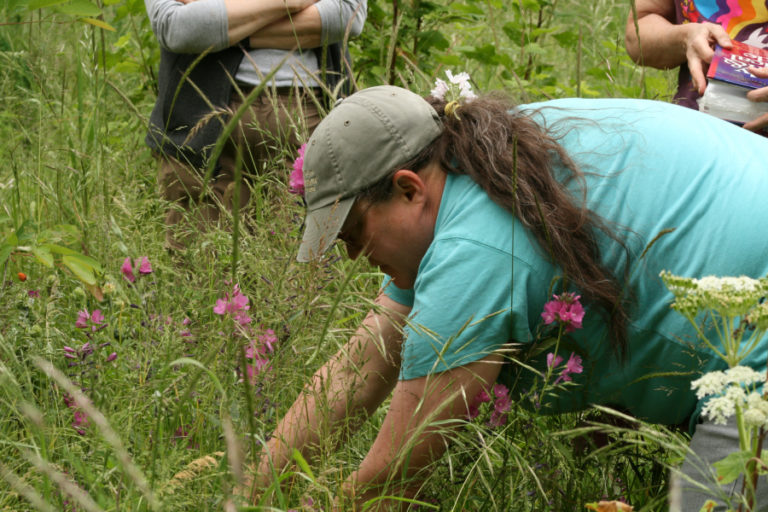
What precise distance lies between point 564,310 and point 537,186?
0.24 metres

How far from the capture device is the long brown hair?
1.64 m

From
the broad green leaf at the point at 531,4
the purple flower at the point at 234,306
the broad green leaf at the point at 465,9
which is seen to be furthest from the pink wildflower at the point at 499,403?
the broad green leaf at the point at 531,4

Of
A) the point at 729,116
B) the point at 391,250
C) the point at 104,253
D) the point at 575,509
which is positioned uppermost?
the point at 729,116

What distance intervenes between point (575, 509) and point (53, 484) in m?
1.00

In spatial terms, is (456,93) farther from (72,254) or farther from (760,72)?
(72,254)

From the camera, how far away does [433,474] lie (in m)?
1.81

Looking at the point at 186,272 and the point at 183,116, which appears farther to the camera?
the point at 183,116

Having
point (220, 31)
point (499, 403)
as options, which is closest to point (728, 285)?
point (499, 403)

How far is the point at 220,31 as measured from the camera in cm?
278

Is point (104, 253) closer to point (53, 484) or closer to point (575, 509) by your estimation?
point (53, 484)

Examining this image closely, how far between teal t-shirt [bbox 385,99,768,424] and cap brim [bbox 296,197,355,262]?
7.2 inches

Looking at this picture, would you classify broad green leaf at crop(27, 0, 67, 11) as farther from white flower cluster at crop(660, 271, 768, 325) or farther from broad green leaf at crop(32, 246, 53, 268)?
white flower cluster at crop(660, 271, 768, 325)

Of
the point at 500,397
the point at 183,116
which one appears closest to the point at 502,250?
the point at 500,397

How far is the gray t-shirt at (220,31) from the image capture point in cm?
278
